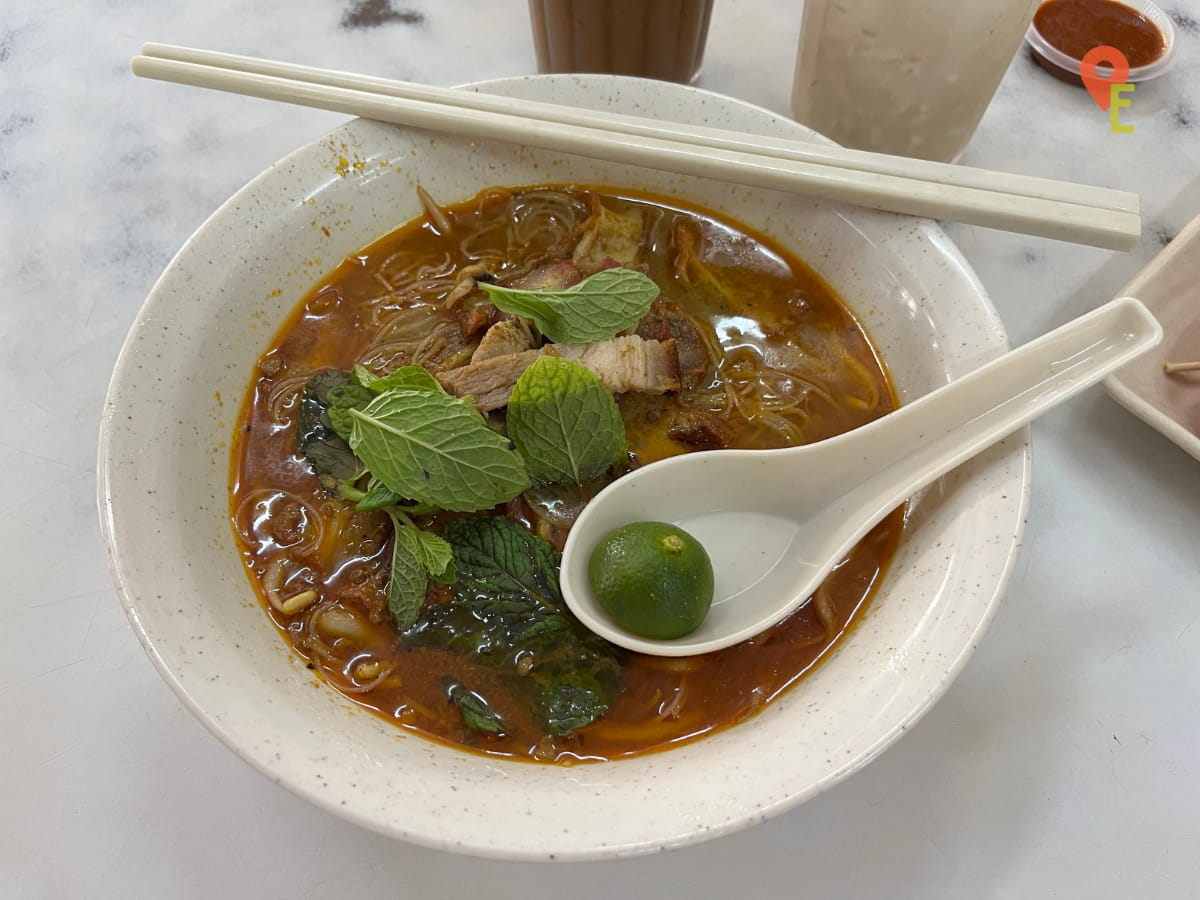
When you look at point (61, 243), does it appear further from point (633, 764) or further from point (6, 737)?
point (633, 764)

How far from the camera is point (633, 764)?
1572 millimetres

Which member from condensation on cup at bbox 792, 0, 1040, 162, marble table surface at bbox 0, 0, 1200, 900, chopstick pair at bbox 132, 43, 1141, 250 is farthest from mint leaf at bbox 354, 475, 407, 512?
condensation on cup at bbox 792, 0, 1040, 162

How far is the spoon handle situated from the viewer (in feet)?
5.39

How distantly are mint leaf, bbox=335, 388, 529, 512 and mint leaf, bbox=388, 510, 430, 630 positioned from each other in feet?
0.37

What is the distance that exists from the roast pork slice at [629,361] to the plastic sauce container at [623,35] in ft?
3.57

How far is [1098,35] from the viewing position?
285cm

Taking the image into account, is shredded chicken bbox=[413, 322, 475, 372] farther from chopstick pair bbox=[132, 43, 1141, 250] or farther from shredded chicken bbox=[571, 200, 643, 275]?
chopstick pair bbox=[132, 43, 1141, 250]

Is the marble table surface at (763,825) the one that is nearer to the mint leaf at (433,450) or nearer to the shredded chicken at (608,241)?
the mint leaf at (433,450)

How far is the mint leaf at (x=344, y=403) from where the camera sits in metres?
1.86

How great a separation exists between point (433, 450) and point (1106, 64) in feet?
9.01

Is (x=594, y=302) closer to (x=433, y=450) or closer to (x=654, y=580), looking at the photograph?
(x=433, y=450)

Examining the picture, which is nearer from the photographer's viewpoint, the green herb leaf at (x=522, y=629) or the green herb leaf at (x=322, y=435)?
the green herb leaf at (x=522, y=629)

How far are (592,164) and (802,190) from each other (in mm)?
605

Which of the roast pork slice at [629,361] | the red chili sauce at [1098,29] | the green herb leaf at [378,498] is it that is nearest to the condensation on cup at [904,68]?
the red chili sauce at [1098,29]
